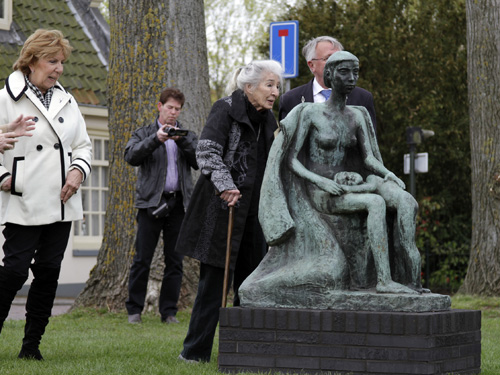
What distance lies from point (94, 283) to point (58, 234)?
4146 millimetres

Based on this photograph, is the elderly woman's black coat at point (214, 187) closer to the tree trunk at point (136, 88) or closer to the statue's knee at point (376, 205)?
the statue's knee at point (376, 205)

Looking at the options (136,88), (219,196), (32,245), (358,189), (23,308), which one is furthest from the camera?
(23,308)

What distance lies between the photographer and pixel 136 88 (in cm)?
1075

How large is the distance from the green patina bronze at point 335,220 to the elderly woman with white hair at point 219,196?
472mm

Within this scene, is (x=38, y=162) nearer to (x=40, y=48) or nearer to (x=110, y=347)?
(x=40, y=48)

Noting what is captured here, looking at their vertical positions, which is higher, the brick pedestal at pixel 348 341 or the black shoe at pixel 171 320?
the brick pedestal at pixel 348 341

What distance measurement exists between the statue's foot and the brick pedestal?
23cm

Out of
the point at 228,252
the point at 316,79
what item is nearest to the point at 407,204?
the point at 228,252

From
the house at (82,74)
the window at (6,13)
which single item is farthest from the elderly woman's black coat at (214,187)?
the window at (6,13)

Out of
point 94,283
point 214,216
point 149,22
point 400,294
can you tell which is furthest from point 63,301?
point 400,294

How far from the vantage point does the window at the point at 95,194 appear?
Result: 18.9 meters

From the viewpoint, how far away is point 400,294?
19.5ft

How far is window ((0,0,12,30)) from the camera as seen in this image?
18062 mm

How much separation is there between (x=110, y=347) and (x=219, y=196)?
Result: 1.69m
